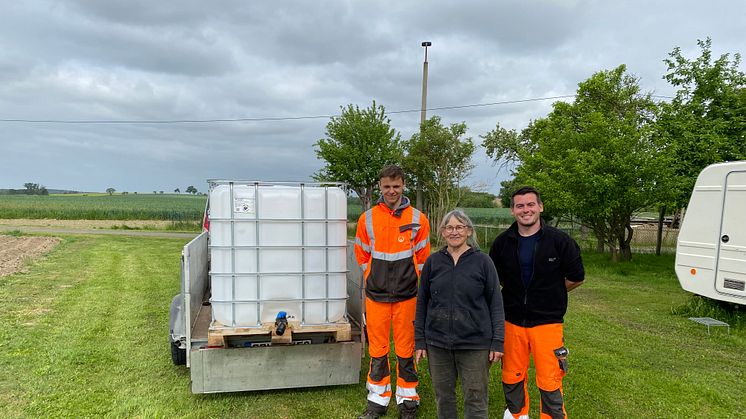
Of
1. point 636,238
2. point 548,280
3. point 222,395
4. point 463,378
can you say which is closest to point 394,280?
point 463,378

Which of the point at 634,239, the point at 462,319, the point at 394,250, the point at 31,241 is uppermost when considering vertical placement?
the point at 394,250

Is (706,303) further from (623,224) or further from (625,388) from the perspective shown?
(623,224)

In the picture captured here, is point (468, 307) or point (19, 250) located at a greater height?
point (468, 307)

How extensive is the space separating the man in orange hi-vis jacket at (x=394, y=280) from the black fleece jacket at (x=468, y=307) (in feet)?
1.97

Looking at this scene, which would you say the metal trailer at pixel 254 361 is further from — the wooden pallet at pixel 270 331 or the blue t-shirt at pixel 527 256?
the blue t-shirt at pixel 527 256

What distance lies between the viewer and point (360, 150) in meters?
19.5

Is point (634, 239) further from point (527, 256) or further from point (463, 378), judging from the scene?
point (463, 378)

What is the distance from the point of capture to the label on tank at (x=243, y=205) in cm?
386

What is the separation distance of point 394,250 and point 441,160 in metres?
14.2

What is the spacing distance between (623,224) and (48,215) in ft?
111

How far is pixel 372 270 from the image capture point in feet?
12.4

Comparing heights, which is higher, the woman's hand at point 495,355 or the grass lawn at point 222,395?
the woman's hand at point 495,355

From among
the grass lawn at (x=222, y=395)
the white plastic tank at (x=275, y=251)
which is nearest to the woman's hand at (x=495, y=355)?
the grass lawn at (x=222, y=395)

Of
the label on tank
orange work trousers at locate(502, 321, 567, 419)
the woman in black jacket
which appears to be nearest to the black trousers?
the woman in black jacket
